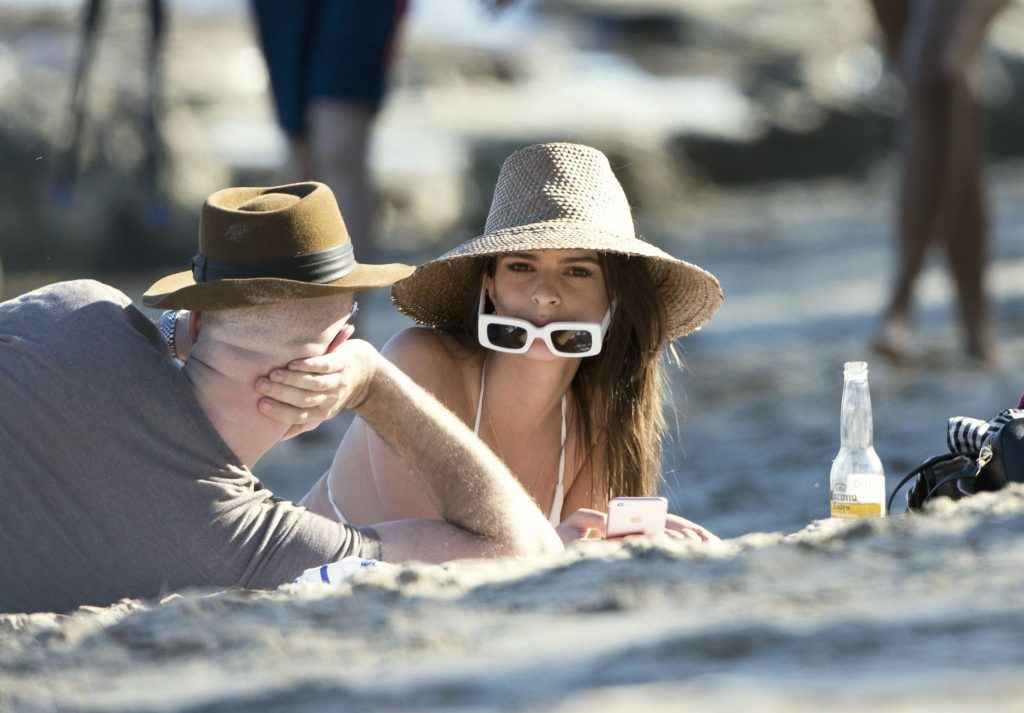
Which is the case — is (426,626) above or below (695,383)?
above

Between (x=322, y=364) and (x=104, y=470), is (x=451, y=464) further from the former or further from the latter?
(x=104, y=470)

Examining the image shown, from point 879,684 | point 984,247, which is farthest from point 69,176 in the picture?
point 879,684

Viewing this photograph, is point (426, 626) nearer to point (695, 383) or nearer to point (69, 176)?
point (69, 176)

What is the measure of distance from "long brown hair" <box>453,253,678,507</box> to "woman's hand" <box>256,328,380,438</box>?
82 centimetres

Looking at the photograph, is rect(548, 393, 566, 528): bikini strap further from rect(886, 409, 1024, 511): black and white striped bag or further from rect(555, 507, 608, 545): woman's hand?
rect(886, 409, 1024, 511): black and white striped bag

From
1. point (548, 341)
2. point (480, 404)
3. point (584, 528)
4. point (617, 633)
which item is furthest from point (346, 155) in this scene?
point (617, 633)

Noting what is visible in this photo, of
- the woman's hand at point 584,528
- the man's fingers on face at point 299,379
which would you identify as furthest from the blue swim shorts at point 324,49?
the man's fingers on face at point 299,379

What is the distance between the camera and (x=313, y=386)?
2582 mm

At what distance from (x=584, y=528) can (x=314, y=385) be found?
0.71 metres

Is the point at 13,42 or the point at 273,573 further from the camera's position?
the point at 13,42

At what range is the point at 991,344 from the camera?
6145mm

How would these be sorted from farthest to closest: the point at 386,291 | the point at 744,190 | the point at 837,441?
the point at 744,190 < the point at 386,291 < the point at 837,441

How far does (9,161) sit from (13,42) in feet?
8.51

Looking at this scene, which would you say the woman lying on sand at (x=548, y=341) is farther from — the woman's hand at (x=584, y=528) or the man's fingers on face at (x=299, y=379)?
the man's fingers on face at (x=299, y=379)
